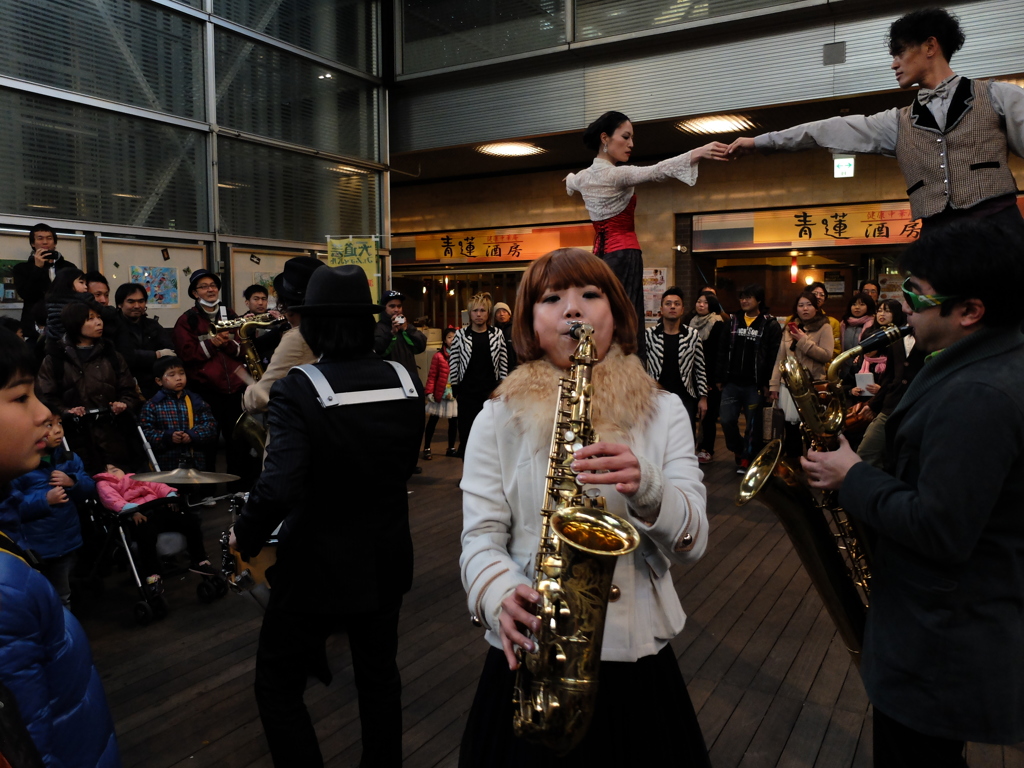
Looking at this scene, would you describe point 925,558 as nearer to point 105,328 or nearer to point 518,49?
point 105,328

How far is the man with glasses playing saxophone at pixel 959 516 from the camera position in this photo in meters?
1.58

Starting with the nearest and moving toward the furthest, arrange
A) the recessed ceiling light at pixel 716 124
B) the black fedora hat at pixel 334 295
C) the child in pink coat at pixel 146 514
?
the black fedora hat at pixel 334 295, the child in pink coat at pixel 146 514, the recessed ceiling light at pixel 716 124

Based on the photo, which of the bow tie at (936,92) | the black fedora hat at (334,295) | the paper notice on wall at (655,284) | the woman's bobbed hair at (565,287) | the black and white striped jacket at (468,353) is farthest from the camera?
the paper notice on wall at (655,284)

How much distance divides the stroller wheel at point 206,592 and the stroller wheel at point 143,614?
0.34 m

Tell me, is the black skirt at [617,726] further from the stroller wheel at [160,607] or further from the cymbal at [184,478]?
the stroller wheel at [160,607]

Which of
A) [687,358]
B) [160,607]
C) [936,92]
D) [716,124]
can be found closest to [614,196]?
[936,92]

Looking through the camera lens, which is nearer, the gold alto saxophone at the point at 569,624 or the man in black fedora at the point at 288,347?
the gold alto saxophone at the point at 569,624

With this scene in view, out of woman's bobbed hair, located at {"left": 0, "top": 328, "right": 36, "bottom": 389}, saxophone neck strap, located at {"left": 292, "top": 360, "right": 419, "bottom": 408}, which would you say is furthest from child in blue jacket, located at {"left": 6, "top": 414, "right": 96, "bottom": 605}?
woman's bobbed hair, located at {"left": 0, "top": 328, "right": 36, "bottom": 389}

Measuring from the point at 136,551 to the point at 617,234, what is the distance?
3.59 m

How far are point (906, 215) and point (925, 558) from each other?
11.5 meters

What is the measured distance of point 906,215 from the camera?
37.4 ft


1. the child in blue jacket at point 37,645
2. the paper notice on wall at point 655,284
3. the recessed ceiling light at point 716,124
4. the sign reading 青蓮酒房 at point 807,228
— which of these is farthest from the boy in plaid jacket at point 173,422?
the sign reading 青蓮酒房 at point 807,228

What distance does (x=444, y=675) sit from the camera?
3627 mm

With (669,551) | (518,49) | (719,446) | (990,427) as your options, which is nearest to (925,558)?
(990,427)
